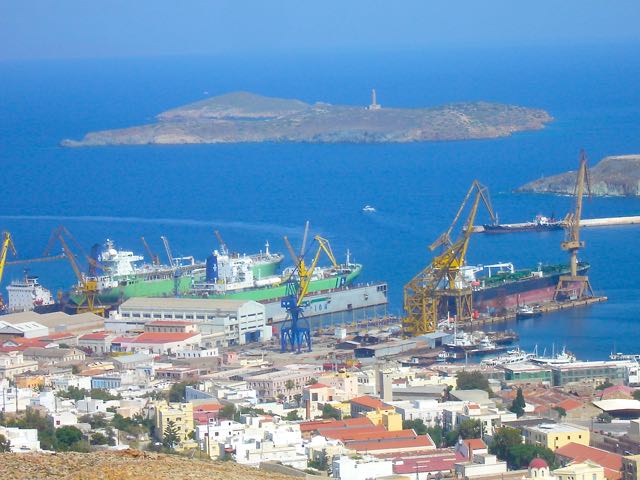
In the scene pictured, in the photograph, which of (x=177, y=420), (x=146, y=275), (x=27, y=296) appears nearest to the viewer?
(x=177, y=420)

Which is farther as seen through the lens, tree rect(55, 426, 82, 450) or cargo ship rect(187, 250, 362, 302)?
cargo ship rect(187, 250, 362, 302)

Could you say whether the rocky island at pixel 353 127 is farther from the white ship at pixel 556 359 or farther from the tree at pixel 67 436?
the tree at pixel 67 436

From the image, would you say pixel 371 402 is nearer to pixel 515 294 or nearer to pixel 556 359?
pixel 556 359

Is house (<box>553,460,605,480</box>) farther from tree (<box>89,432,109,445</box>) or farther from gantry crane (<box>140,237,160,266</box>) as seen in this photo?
gantry crane (<box>140,237,160,266</box>)

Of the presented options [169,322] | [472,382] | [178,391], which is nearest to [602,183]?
[169,322]

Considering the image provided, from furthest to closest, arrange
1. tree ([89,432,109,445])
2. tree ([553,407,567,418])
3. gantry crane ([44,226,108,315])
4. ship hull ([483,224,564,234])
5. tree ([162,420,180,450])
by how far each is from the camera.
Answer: ship hull ([483,224,564,234]), gantry crane ([44,226,108,315]), tree ([553,407,567,418]), tree ([162,420,180,450]), tree ([89,432,109,445])

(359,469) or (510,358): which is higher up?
(510,358)

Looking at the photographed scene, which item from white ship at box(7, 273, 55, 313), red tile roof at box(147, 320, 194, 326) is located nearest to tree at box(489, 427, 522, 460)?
red tile roof at box(147, 320, 194, 326)
